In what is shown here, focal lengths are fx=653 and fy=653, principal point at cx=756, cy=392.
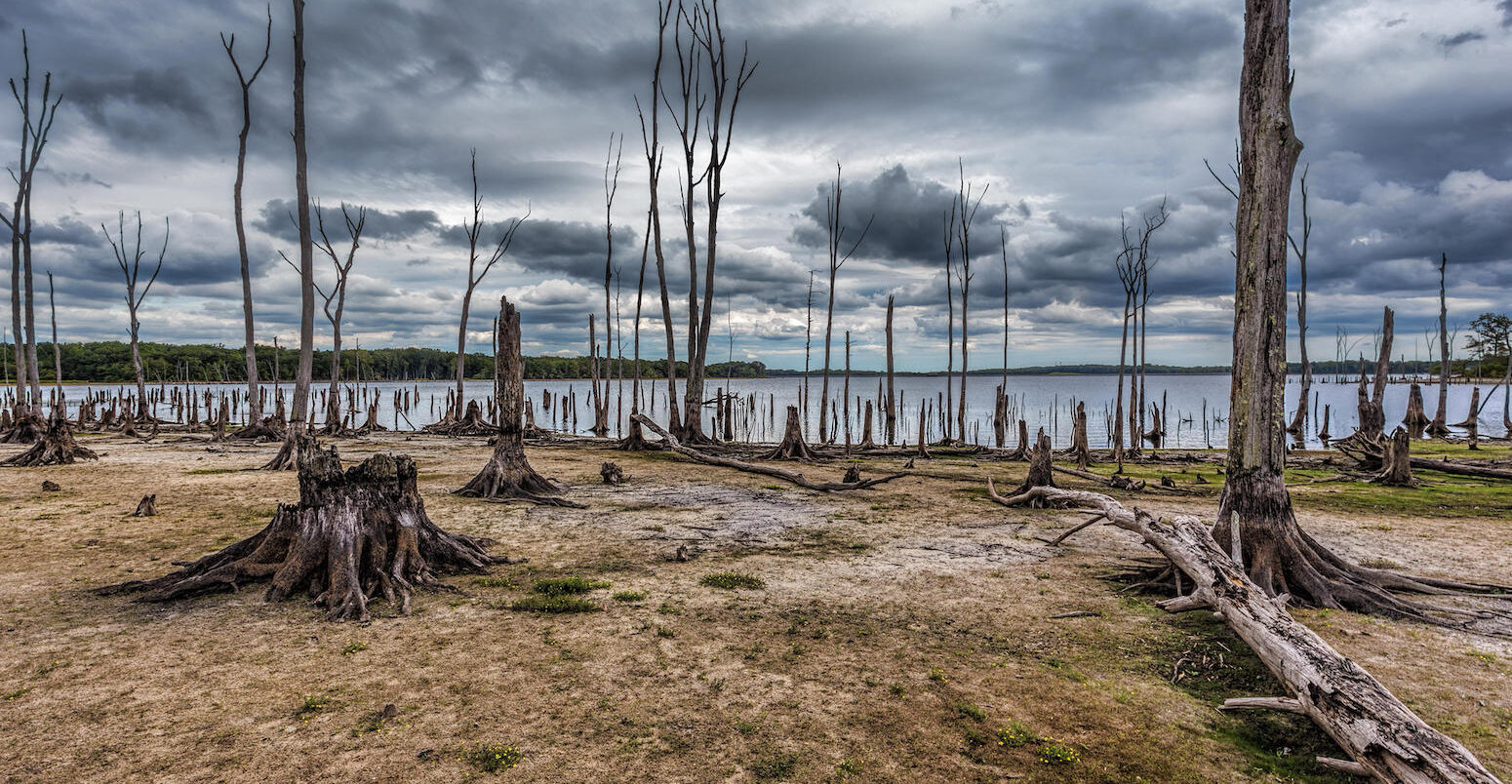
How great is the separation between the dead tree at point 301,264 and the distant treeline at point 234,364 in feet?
148

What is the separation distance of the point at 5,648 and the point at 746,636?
17.7ft

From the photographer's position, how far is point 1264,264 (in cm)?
637

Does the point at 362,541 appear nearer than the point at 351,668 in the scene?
No

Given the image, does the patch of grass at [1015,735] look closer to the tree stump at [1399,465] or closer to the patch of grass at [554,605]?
the patch of grass at [554,605]

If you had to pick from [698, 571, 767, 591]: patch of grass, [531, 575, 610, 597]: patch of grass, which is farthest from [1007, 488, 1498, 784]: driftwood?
[531, 575, 610, 597]: patch of grass

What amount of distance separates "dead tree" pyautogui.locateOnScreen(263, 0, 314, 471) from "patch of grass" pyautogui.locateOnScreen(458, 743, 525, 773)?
1301 cm

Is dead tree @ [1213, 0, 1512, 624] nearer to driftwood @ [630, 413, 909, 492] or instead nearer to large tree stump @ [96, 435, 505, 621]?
driftwood @ [630, 413, 909, 492]

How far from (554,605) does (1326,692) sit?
18.0 feet

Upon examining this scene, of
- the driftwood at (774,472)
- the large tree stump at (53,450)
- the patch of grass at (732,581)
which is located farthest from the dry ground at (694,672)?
the large tree stump at (53,450)

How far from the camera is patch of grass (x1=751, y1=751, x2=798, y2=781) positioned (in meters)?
3.38

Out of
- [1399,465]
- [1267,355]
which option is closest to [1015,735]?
[1267,355]

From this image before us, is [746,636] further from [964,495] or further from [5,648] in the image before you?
[964,495]

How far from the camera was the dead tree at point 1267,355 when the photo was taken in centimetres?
624

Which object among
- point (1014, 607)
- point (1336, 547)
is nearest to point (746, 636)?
point (1014, 607)
